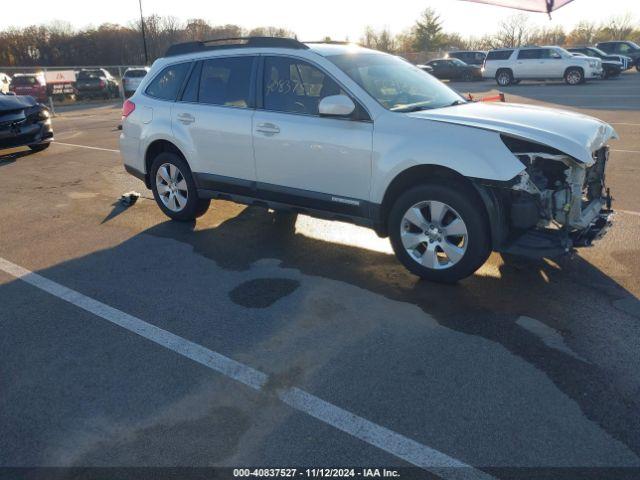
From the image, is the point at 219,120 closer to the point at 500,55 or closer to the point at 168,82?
the point at 168,82

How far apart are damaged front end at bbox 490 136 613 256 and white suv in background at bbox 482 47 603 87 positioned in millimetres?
24223

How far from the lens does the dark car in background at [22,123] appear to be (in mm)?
10906

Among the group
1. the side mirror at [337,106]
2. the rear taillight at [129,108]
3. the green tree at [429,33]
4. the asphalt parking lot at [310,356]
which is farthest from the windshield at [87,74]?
the green tree at [429,33]

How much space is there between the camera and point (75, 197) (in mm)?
7992

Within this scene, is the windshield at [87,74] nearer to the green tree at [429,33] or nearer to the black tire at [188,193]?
the black tire at [188,193]

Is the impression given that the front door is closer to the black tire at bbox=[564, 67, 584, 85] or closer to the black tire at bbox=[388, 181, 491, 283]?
the black tire at bbox=[388, 181, 491, 283]

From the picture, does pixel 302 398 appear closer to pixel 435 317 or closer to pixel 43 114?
pixel 435 317

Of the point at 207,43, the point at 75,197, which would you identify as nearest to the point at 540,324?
the point at 207,43

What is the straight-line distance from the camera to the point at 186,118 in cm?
597

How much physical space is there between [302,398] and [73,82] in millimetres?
30727

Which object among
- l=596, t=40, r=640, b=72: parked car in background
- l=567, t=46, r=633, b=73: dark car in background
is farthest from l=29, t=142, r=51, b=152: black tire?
l=596, t=40, r=640, b=72: parked car in background

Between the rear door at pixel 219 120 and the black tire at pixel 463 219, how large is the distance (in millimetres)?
1712

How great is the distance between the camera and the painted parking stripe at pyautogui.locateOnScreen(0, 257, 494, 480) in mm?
2623

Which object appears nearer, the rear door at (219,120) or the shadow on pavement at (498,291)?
the shadow on pavement at (498,291)
